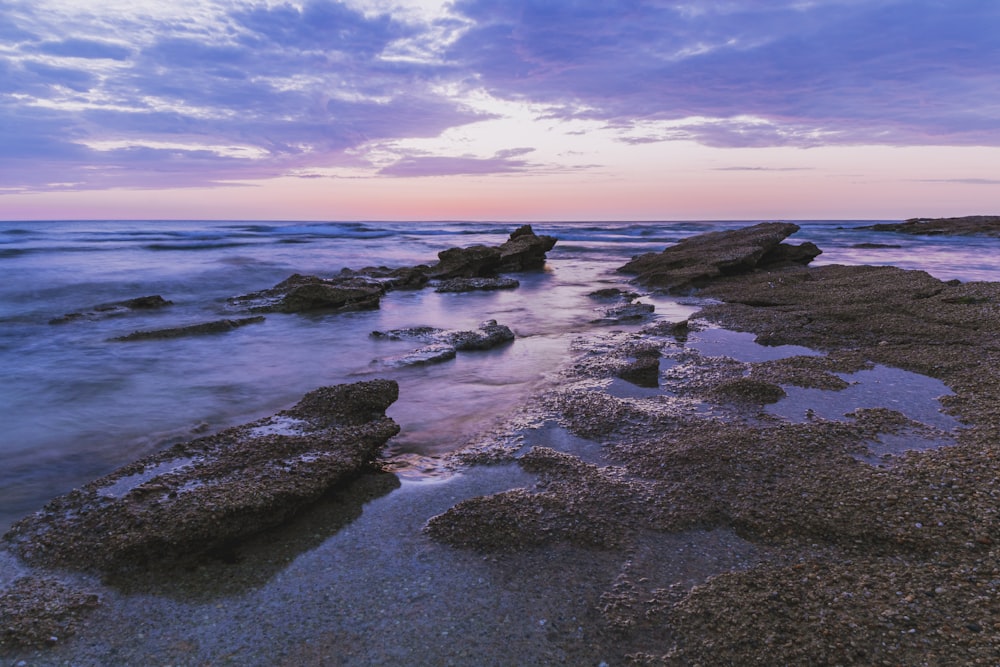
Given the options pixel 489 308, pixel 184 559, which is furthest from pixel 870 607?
pixel 489 308

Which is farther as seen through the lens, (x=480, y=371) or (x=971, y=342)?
(x=480, y=371)

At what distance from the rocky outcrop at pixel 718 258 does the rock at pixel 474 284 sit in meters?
5.02

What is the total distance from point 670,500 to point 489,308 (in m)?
12.0

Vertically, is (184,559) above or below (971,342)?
below

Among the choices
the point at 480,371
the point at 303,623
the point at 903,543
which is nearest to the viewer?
the point at 303,623

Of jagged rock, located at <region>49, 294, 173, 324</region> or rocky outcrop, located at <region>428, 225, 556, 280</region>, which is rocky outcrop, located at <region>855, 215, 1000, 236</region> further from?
jagged rock, located at <region>49, 294, 173, 324</region>

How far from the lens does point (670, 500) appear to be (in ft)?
13.5

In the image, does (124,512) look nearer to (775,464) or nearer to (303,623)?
(303,623)

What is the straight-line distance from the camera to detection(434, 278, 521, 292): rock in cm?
1942

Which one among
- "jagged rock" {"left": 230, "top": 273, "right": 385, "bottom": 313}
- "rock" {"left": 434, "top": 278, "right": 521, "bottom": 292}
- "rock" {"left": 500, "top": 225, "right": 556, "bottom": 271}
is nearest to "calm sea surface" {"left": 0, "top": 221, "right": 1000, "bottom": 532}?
"jagged rock" {"left": 230, "top": 273, "right": 385, "bottom": 313}

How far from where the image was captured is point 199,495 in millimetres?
3994

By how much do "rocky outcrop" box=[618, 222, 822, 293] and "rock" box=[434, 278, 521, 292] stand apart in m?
5.02

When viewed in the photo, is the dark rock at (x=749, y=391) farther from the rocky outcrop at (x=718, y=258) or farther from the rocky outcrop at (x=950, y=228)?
the rocky outcrop at (x=950, y=228)

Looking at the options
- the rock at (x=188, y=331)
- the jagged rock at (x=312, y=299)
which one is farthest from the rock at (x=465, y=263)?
the rock at (x=188, y=331)
